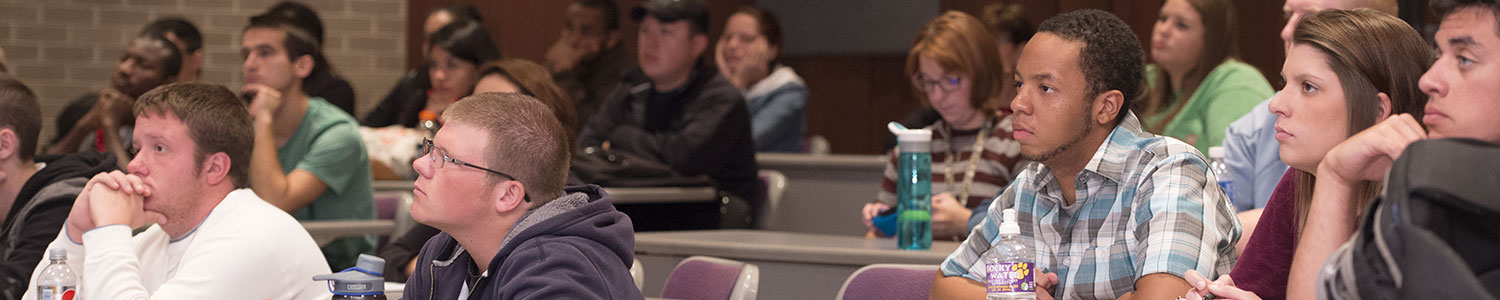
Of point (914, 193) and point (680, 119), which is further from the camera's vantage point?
point (680, 119)

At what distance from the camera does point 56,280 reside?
2277 millimetres

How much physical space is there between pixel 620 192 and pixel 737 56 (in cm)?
215

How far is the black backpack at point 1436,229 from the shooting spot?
124 cm

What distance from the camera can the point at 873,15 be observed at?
7277 millimetres

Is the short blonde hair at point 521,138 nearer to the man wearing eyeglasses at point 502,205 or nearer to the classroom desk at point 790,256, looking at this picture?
the man wearing eyeglasses at point 502,205

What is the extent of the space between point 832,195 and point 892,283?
2291 mm


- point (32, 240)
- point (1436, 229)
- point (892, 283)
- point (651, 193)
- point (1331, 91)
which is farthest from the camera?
point (651, 193)

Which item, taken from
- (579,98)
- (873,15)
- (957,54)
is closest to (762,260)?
(957,54)

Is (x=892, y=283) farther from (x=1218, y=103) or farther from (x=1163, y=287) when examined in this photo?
(x=1218, y=103)

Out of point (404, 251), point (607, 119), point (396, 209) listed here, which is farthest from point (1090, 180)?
point (607, 119)

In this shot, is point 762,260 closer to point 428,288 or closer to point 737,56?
point 428,288

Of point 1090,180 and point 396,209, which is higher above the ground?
point 1090,180

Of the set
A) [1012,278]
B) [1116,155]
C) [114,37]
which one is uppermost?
[1116,155]

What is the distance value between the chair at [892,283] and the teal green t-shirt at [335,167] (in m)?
1.88
